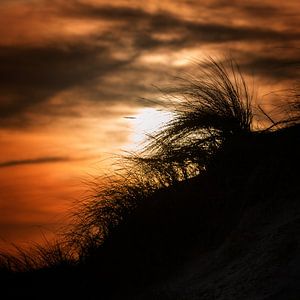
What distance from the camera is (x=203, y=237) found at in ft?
17.8

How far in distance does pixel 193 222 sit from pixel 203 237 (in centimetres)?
25

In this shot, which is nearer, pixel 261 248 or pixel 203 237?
pixel 261 248

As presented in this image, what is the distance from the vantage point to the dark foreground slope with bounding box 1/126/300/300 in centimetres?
450

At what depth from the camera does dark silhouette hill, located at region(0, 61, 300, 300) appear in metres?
4.55

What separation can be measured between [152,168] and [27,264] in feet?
5.10

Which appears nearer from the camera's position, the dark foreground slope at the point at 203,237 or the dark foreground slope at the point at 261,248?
Result: the dark foreground slope at the point at 261,248

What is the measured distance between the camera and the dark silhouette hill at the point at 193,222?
4.55m

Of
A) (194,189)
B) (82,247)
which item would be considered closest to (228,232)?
(194,189)

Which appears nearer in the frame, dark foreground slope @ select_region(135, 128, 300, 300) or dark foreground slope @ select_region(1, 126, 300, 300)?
dark foreground slope @ select_region(135, 128, 300, 300)

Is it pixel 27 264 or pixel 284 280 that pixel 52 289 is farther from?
pixel 284 280

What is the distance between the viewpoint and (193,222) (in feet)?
18.5

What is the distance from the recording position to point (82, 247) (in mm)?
6148

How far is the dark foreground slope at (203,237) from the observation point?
450 cm

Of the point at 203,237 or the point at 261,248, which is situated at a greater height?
the point at 203,237
